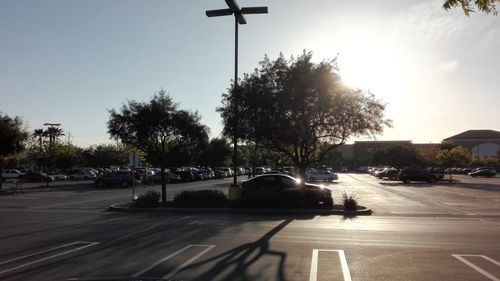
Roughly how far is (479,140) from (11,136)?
163m

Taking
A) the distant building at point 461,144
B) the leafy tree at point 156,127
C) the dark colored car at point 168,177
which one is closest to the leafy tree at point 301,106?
the leafy tree at point 156,127

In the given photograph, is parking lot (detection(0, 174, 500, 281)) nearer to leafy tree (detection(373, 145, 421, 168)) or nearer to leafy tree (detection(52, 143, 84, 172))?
leafy tree (detection(373, 145, 421, 168))

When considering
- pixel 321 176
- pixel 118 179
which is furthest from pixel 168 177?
pixel 321 176

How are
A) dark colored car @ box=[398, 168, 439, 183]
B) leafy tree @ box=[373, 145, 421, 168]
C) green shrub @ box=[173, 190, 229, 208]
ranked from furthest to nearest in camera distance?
leafy tree @ box=[373, 145, 421, 168] < dark colored car @ box=[398, 168, 439, 183] < green shrub @ box=[173, 190, 229, 208]

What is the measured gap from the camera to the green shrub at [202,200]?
73.1 feet

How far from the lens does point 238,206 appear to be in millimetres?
21781

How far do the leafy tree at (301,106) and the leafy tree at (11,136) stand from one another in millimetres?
22697

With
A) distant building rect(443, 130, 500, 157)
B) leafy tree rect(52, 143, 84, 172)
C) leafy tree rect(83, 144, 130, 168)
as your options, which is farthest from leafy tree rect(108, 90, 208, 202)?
distant building rect(443, 130, 500, 157)

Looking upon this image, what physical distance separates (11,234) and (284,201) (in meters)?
10.6

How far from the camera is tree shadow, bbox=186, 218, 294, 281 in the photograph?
886 cm

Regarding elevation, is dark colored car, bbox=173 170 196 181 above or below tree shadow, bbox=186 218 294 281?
above

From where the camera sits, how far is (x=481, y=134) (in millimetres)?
179750

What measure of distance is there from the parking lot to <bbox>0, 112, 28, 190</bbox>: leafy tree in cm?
2153

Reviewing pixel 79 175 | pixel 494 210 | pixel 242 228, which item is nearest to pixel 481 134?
pixel 79 175
